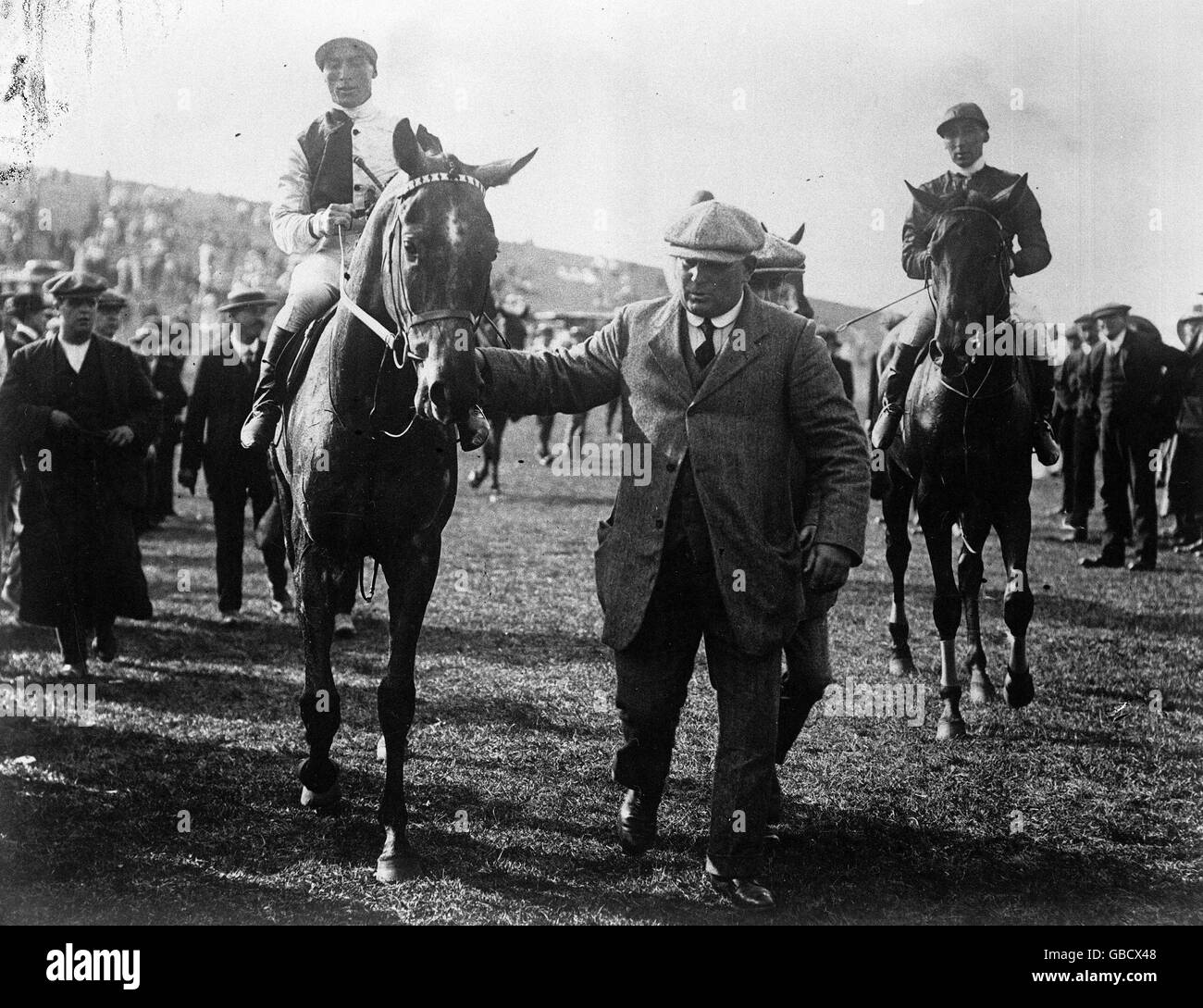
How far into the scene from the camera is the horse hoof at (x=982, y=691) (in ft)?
24.7

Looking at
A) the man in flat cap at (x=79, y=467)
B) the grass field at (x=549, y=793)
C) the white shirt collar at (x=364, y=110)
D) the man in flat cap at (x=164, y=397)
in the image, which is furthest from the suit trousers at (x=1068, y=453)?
the white shirt collar at (x=364, y=110)

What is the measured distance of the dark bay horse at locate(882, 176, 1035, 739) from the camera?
21.9 feet

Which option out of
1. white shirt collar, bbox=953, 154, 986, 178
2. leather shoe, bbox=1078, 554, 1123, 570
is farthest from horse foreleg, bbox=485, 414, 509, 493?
white shirt collar, bbox=953, 154, 986, 178

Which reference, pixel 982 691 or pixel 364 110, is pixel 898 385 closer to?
pixel 982 691

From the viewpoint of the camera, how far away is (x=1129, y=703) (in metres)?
7.40

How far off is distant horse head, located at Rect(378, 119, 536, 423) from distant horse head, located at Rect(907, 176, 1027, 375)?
2974 mm

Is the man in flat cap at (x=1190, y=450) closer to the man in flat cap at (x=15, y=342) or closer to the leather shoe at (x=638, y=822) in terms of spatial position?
the leather shoe at (x=638, y=822)

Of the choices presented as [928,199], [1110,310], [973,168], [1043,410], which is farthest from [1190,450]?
[928,199]

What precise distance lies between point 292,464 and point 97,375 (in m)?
3.38

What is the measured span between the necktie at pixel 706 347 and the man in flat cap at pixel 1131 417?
29.0 ft

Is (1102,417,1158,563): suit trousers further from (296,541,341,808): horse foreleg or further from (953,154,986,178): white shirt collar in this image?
(296,541,341,808): horse foreleg

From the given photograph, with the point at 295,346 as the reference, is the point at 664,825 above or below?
below
